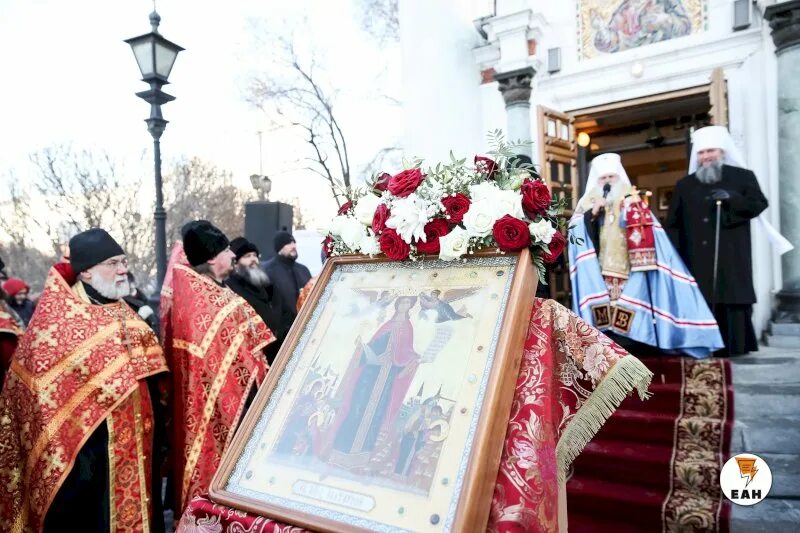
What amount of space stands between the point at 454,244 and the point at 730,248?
4.36 metres

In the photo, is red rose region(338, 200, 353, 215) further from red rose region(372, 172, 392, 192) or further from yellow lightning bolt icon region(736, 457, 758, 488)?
yellow lightning bolt icon region(736, 457, 758, 488)

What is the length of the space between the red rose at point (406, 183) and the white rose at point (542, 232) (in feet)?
1.47

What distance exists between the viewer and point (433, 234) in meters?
1.95

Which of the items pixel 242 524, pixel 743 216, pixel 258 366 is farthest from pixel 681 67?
pixel 242 524

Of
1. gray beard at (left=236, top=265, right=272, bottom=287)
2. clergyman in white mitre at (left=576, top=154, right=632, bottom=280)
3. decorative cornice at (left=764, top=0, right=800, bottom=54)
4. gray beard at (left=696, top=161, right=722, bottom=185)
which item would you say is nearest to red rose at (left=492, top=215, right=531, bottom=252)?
gray beard at (left=236, top=265, right=272, bottom=287)

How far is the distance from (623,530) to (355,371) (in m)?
2.62

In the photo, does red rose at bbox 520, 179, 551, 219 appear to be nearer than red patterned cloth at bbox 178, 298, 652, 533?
No

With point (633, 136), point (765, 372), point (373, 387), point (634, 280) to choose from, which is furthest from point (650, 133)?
point (373, 387)

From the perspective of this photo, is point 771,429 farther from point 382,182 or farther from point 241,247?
point 241,247

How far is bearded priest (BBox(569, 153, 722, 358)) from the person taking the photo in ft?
15.6

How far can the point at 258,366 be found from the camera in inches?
130

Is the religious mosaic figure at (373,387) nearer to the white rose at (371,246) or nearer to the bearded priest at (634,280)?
the white rose at (371,246)

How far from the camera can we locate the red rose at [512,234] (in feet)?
5.82

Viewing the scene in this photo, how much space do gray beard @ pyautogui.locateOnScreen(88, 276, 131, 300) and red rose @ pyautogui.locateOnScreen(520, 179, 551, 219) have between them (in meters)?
2.26
